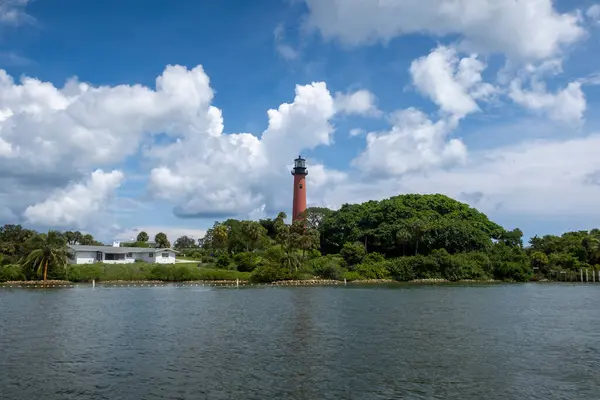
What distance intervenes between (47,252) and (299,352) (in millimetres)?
67417

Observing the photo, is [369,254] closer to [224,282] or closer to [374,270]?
[374,270]

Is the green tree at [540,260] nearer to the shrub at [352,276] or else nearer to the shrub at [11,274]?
the shrub at [352,276]

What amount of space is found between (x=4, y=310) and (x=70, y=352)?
80.2ft

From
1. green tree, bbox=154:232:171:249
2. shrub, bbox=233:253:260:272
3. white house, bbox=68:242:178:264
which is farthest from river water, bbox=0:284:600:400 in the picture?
green tree, bbox=154:232:171:249

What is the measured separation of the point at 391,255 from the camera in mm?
114500

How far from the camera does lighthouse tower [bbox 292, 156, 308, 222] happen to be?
131000 mm

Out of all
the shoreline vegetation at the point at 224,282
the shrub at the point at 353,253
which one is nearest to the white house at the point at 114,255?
the shoreline vegetation at the point at 224,282

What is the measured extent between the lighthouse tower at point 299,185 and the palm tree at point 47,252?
60.4 metres

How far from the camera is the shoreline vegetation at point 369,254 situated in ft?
302

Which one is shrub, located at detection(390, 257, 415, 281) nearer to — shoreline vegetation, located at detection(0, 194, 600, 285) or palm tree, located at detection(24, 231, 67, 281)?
shoreline vegetation, located at detection(0, 194, 600, 285)

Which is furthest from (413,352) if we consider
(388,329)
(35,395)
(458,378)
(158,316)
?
(158,316)

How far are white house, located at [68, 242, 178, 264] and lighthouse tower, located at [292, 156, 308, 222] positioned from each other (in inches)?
1308

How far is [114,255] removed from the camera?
367ft

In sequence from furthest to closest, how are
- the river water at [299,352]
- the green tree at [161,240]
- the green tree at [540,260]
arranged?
the green tree at [161,240] < the green tree at [540,260] < the river water at [299,352]
